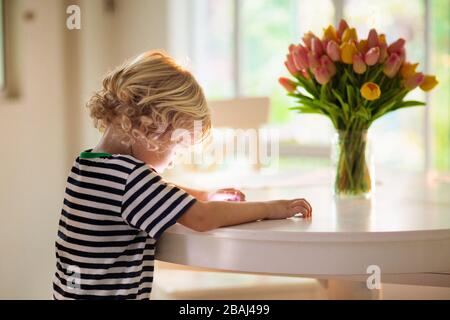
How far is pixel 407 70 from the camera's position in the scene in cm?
161

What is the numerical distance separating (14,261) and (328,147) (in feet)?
5.36

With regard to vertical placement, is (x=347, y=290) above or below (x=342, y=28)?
below

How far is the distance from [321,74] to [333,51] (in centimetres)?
6

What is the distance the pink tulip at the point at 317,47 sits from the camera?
1.61 meters

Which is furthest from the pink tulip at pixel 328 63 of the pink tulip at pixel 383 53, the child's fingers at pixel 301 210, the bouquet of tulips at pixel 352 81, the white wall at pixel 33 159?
the white wall at pixel 33 159

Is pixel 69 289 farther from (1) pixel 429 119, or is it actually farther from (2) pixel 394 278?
(1) pixel 429 119

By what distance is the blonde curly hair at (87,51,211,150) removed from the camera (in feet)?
4.49

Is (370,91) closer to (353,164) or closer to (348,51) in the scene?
(348,51)

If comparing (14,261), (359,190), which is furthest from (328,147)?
(359,190)

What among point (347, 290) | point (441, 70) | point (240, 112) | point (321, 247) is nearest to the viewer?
point (321, 247)

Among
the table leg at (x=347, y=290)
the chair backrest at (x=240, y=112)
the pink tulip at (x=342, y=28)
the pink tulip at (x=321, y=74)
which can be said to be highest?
the pink tulip at (x=342, y=28)

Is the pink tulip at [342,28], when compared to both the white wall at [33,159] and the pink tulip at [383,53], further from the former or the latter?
the white wall at [33,159]

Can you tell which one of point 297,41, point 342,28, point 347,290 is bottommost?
point 347,290

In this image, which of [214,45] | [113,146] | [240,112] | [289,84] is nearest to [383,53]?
[289,84]
